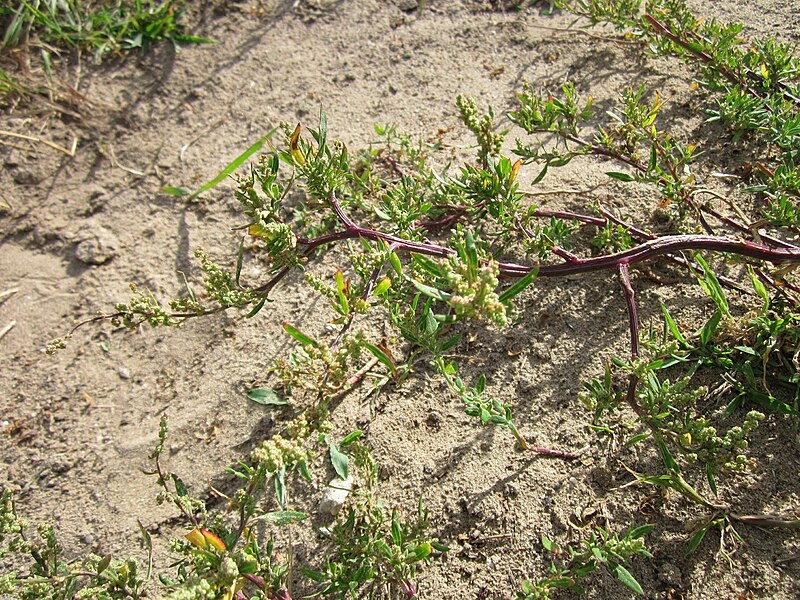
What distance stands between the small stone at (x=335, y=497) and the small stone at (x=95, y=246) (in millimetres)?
1486

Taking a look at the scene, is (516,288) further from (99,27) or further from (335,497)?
(99,27)

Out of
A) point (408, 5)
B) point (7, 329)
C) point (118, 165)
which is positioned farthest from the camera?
point (408, 5)

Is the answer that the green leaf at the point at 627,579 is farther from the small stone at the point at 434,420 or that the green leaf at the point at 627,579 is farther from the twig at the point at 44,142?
the twig at the point at 44,142

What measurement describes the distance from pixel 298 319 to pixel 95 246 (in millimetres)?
1053

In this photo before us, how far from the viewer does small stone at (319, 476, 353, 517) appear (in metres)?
1.88

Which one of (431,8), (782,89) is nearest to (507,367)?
(782,89)

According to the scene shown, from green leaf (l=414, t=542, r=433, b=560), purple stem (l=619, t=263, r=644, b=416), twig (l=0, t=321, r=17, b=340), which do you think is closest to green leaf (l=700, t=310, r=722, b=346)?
purple stem (l=619, t=263, r=644, b=416)

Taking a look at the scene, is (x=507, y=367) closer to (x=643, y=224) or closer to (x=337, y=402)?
(x=337, y=402)

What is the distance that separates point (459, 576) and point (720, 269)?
134 cm

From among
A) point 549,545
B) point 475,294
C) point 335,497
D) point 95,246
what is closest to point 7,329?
point 95,246

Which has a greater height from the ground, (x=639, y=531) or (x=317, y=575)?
(x=639, y=531)

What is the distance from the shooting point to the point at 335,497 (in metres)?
1.89

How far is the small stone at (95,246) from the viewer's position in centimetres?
261

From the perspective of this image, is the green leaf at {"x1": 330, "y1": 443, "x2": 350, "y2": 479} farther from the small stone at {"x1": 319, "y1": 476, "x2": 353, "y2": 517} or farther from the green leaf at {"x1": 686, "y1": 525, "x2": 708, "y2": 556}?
the green leaf at {"x1": 686, "y1": 525, "x2": 708, "y2": 556}
